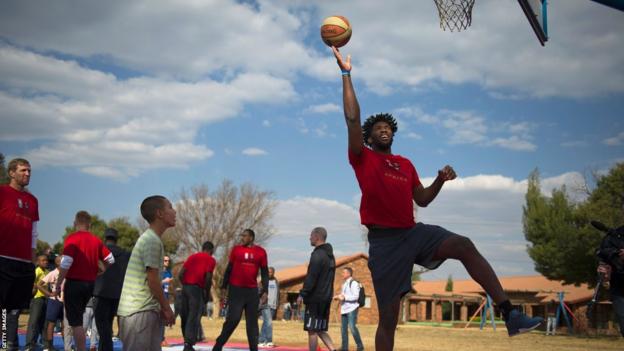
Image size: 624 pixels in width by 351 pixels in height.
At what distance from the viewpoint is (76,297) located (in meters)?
8.81

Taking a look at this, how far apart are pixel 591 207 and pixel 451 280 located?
44.7 metres

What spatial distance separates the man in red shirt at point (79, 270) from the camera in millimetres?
8648

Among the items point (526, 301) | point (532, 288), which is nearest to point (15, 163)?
point (526, 301)

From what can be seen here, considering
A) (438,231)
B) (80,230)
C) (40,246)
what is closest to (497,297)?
(438,231)

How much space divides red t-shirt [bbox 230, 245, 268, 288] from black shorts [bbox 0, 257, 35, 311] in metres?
3.82

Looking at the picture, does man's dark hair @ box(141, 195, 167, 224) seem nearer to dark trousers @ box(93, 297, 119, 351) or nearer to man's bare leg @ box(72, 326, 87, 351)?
man's bare leg @ box(72, 326, 87, 351)

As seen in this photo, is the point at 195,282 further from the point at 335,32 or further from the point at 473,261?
the point at 473,261

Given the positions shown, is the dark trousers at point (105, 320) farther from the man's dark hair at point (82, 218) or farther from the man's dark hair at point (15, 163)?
the man's dark hair at point (15, 163)

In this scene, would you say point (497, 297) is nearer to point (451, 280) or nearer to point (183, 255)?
point (183, 255)

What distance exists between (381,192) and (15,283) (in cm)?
440

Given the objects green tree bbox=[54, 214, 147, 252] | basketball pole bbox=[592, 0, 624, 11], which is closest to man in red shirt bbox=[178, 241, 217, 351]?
basketball pole bbox=[592, 0, 624, 11]

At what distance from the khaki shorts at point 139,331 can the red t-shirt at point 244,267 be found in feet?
17.0

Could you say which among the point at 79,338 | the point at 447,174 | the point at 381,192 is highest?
the point at 447,174

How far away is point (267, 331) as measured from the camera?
52.2ft
